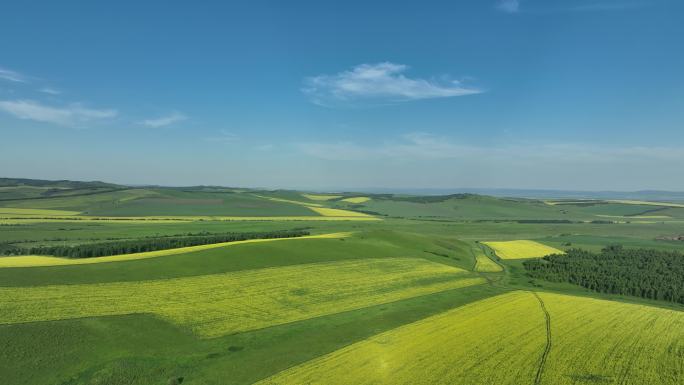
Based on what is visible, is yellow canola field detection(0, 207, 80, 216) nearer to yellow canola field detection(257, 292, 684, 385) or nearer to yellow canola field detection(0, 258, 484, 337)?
yellow canola field detection(0, 258, 484, 337)

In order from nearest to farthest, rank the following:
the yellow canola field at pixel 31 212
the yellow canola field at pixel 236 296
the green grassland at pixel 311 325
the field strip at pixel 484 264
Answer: the green grassland at pixel 311 325 → the yellow canola field at pixel 236 296 → the field strip at pixel 484 264 → the yellow canola field at pixel 31 212

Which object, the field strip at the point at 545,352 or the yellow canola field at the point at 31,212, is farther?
the yellow canola field at the point at 31,212

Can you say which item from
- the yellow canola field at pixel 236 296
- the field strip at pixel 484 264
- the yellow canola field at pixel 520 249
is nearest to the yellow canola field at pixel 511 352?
the yellow canola field at pixel 236 296

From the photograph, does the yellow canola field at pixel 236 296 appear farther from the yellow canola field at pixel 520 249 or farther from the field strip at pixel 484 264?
the yellow canola field at pixel 520 249

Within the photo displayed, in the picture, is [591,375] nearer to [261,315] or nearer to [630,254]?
[261,315]

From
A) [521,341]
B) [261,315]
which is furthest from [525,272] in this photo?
[261,315]

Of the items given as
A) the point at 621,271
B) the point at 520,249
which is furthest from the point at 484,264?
the point at 520,249
